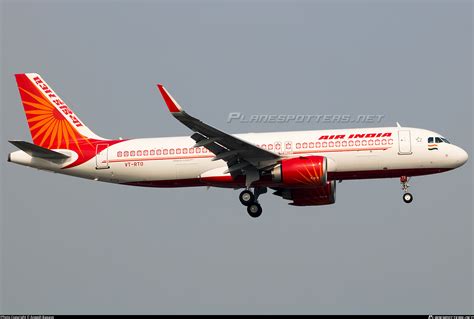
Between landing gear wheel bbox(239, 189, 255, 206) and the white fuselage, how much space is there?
4.46ft

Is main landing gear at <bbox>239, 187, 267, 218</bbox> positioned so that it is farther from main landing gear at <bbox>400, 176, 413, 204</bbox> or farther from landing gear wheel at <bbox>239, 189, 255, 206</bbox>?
main landing gear at <bbox>400, 176, 413, 204</bbox>

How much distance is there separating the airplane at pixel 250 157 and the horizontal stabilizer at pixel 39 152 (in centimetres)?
5

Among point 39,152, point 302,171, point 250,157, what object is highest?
point 39,152

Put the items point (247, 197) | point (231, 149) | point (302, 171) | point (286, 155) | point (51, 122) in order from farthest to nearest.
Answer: point (51, 122) < point (247, 197) < point (286, 155) < point (231, 149) < point (302, 171)

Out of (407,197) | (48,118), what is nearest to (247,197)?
(407,197)

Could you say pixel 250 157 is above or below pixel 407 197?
above

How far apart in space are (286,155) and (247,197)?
131 inches

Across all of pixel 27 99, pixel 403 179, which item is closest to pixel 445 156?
pixel 403 179

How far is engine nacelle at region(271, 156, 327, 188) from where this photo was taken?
45.7 m

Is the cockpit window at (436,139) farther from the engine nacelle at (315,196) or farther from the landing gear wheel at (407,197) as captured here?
the engine nacelle at (315,196)

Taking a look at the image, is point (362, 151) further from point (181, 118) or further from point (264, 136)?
point (181, 118)

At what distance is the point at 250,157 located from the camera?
46781mm

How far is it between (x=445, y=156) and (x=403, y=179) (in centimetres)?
241

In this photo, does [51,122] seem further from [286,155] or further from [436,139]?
[436,139]
